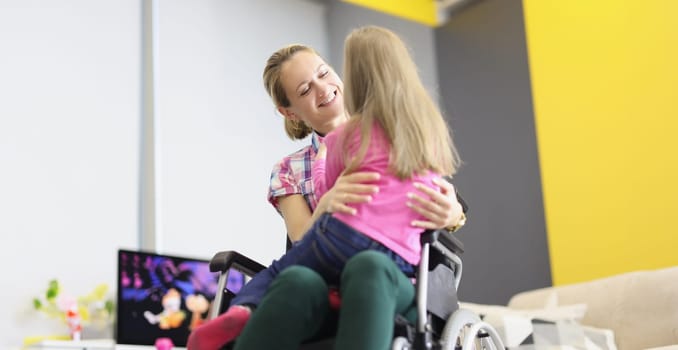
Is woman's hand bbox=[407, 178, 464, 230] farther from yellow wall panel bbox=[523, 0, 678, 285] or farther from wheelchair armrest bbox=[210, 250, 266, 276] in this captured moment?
yellow wall panel bbox=[523, 0, 678, 285]

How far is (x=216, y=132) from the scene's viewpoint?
406cm

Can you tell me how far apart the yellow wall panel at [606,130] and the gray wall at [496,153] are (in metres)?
0.08

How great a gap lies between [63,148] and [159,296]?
892 millimetres

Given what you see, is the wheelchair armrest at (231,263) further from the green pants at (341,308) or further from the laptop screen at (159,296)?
the laptop screen at (159,296)

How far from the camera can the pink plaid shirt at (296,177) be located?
187 cm

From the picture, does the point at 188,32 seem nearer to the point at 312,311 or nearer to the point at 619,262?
the point at 619,262

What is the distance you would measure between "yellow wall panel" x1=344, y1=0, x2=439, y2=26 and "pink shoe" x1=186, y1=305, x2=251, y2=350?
10.6 feet

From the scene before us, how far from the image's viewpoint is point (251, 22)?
4.38 m

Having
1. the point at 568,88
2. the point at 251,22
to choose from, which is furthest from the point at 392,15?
the point at 568,88

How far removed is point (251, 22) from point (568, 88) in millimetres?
1790

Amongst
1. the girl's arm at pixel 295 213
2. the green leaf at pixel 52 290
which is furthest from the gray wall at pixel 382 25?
the girl's arm at pixel 295 213

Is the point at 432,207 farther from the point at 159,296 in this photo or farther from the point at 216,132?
the point at 216,132

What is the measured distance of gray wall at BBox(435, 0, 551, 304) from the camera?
4020mm

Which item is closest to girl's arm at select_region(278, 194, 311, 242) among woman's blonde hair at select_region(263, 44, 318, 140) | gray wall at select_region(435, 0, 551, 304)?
woman's blonde hair at select_region(263, 44, 318, 140)
